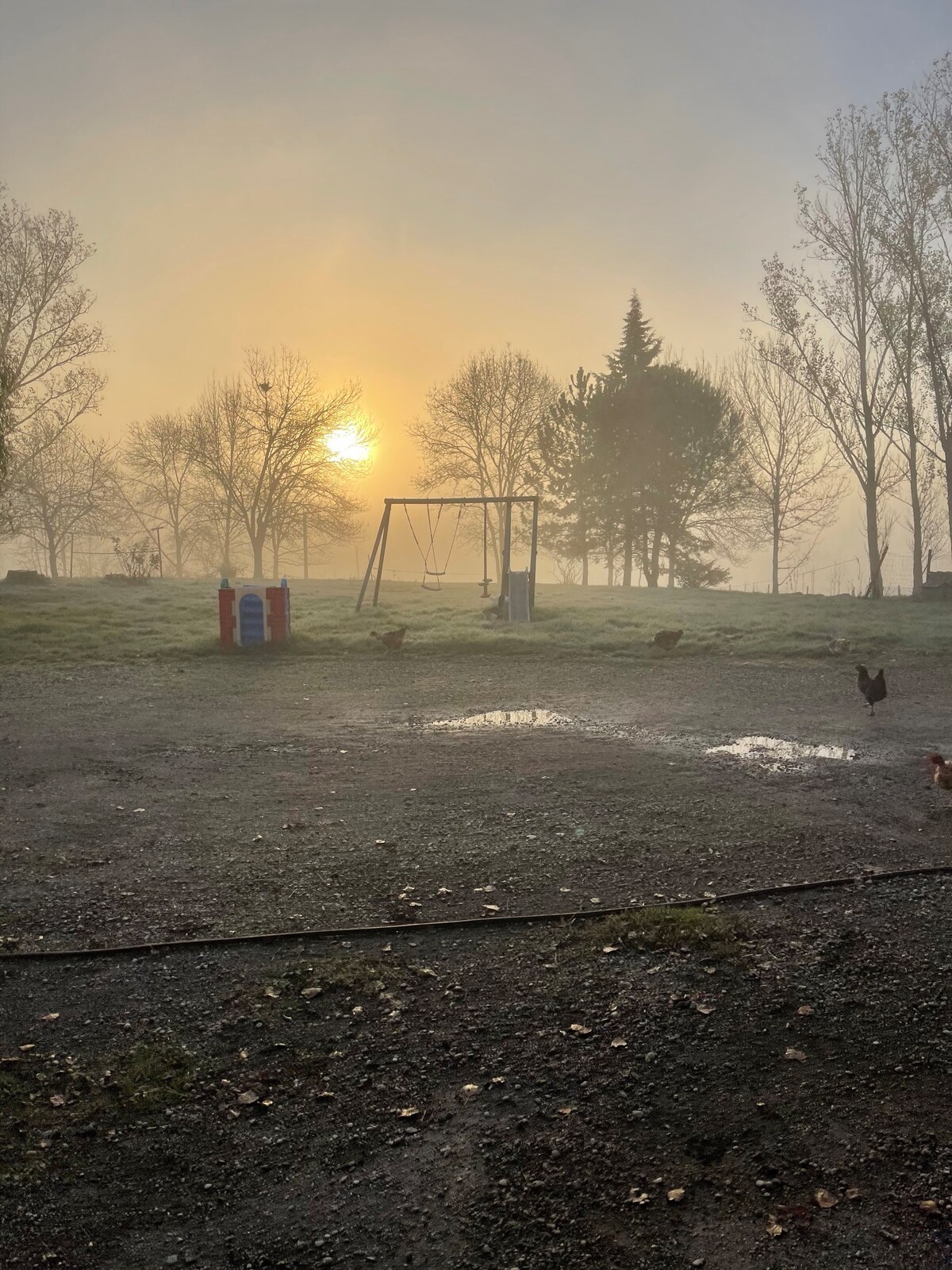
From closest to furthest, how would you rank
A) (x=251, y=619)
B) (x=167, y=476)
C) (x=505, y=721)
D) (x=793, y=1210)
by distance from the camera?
(x=793, y=1210) < (x=505, y=721) < (x=251, y=619) < (x=167, y=476)

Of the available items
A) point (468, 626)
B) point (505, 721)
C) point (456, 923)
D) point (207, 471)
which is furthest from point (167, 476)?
point (456, 923)

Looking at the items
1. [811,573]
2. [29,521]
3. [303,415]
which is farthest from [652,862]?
[811,573]

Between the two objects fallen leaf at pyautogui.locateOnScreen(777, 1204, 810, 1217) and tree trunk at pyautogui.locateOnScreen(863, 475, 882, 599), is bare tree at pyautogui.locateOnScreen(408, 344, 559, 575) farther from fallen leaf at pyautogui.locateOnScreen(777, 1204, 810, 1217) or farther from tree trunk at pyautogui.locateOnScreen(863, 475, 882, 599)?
fallen leaf at pyautogui.locateOnScreen(777, 1204, 810, 1217)

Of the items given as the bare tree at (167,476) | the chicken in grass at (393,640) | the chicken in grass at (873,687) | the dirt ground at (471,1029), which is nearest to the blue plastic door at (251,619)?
the chicken in grass at (393,640)

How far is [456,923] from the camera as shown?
4.12 meters

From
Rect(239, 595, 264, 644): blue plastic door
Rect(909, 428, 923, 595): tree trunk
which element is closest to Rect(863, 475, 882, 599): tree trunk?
Rect(909, 428, 923, 595): tree trunk

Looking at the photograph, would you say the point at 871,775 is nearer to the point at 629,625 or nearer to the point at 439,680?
the point at 439,680

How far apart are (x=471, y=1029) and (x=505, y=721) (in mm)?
5755

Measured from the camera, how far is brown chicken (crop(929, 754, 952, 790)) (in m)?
5.81

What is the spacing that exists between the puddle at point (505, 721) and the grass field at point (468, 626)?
4.69 metres

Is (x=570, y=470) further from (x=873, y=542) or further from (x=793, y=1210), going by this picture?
(x=793, y=1210)

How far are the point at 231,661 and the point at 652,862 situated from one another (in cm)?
968

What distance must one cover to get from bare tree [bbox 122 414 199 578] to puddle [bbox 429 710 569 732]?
3334cm

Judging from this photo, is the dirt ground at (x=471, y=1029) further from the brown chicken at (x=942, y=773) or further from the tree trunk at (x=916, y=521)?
the tree trunk at (x=916, y=521)
